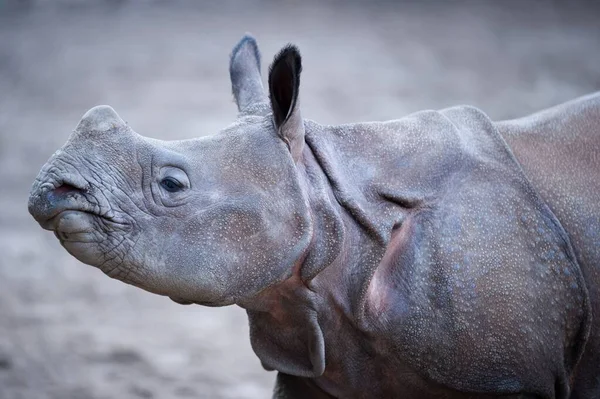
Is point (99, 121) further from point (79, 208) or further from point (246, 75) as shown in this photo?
point (246, 75)

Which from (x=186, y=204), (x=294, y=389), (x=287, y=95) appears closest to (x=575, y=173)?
(x=287, y=95)

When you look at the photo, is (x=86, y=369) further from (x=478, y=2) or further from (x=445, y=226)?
(x=478, y=2)

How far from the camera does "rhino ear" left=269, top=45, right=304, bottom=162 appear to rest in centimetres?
422

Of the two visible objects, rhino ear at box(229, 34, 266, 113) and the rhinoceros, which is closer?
the rhinoceros

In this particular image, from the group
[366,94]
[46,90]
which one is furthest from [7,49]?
[366,94]

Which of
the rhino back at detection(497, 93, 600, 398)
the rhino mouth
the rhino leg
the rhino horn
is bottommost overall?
the rhino leg

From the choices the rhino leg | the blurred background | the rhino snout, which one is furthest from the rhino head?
the blurred background

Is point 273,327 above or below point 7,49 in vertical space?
below

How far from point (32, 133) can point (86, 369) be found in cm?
606

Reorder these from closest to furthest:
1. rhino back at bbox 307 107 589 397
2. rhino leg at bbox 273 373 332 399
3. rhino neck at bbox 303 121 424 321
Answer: rhino neck at bbox 303 121 424 321 → rhino back at bbox 307 107 589 397 → rhino leg at bbox 273 373 332 399

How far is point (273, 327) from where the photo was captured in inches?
182

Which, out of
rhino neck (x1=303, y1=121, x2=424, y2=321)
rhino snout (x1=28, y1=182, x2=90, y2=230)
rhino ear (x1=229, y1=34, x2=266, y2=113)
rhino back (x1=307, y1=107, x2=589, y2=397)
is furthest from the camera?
rhino ear (x1=229, y1=34, x2=266, y2=113)

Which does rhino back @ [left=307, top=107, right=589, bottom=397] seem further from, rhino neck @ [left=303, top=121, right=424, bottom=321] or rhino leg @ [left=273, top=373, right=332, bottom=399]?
rhino leg @ [left=273, top=373, right=332, bottom=399]

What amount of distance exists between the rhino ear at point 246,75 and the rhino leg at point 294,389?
1334 mm
